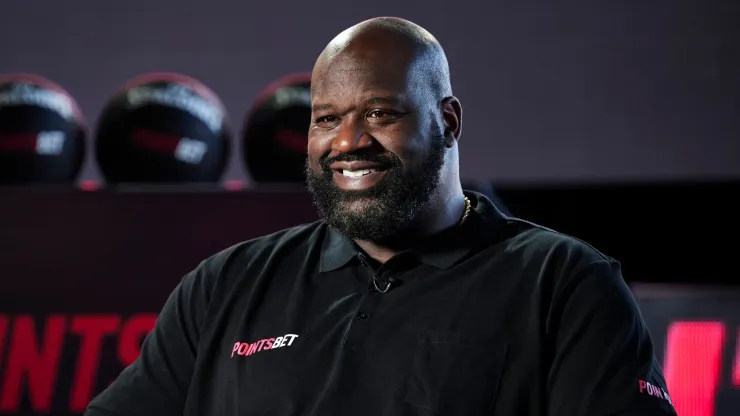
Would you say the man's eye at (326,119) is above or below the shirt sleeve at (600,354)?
above

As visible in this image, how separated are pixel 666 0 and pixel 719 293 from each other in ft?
4.57

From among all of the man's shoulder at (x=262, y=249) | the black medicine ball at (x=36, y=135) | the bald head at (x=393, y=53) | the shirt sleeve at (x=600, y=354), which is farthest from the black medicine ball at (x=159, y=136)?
the shirt sleeve at (x=600, y=354)

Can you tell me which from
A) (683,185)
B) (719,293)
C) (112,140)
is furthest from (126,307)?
(683,185)

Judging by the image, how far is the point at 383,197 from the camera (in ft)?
5.56

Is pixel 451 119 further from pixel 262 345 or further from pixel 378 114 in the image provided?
pixel 262 345

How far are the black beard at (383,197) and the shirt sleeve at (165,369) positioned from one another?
26 centimetres

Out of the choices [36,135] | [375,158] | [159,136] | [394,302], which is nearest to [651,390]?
[394,302]

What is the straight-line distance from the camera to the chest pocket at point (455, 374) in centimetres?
153

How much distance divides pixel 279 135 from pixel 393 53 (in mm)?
1420

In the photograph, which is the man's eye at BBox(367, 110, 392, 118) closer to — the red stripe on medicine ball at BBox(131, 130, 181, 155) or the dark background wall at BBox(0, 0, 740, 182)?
the red stripe on medicine ball at BBox(131, 130, 181, 155)

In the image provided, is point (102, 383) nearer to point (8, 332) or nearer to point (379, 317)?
point (8, 332)

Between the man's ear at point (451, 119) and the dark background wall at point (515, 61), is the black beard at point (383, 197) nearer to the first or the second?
the man's ear at point (451, 119)

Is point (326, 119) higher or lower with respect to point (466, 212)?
higher

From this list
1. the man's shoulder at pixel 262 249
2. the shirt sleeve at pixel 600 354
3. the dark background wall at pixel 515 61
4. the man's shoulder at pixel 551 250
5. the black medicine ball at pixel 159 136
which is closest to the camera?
the shirt sleeve at pixel 600 354
